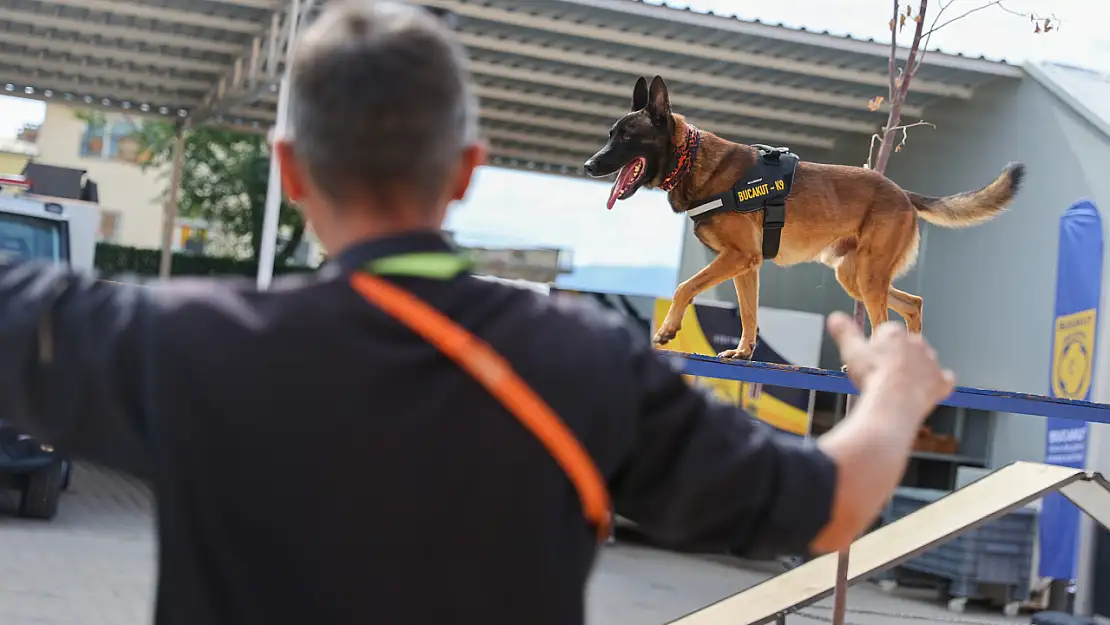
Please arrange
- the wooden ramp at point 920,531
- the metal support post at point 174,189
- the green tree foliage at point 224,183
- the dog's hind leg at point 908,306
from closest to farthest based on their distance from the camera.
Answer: the wooden ramp at point 920,531
the dog's hind leg at point 908,306
the metal support post at point 174,189
the green tree foliage at point 224,183

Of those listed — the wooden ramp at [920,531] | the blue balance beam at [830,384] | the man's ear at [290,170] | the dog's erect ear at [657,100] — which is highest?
the dog's erect ear at [657,100]

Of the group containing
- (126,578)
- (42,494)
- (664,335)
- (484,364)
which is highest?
(484,364)

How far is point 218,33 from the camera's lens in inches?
590

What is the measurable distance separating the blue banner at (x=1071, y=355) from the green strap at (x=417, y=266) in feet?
32.2

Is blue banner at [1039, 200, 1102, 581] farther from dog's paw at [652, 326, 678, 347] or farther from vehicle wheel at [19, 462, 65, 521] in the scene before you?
vehicle wheel at [19, 462, 65, 521]

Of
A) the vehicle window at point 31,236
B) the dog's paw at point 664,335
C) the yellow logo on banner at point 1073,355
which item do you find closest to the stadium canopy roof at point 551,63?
the vehicle window at point 31,236

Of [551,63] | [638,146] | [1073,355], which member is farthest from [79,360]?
[551,63]

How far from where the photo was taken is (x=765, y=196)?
17.6 feet

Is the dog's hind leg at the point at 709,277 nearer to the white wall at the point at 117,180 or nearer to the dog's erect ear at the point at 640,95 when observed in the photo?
the dog's erect ear at the point at 640,95

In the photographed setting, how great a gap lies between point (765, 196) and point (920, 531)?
5.60ft

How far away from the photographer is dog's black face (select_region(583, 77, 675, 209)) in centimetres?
520

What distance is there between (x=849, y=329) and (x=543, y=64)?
13.8 metres

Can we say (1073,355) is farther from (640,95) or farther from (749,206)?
(640,95)

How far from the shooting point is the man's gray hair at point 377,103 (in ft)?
4.00
